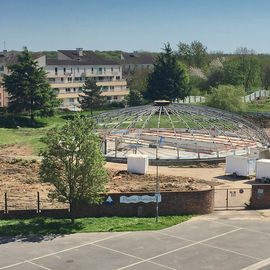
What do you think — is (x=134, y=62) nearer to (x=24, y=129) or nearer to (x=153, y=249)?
(x=24, y=129)

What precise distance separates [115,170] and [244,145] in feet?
52.7

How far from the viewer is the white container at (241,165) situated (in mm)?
48562

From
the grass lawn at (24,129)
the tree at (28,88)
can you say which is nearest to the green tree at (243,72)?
the grass lawn at (24,129)

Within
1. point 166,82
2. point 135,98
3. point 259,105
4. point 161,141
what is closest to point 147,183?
point 161,141

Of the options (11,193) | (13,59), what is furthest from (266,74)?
(11,193)

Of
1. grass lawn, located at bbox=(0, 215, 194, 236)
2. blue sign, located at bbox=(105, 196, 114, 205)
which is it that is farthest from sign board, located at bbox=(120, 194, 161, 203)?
grass lawn, located at bbox=(0, 215, 194, 236)

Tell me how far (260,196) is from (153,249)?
12.2 metres

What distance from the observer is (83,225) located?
35344 mm

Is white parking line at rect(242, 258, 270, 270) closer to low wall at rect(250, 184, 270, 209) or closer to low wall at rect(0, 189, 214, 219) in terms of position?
low wall at rect(0, 189, 214, 219)

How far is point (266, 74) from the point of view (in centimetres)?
14100

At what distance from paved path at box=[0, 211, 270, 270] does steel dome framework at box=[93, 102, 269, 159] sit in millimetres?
21243

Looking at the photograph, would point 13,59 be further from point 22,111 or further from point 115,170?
point 115,170

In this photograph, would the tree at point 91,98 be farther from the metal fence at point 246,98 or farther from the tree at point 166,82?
the metal fence at point 246,98

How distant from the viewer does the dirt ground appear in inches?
1596
